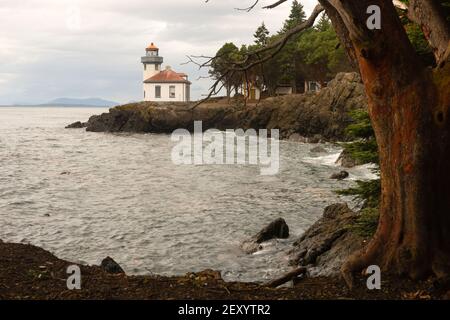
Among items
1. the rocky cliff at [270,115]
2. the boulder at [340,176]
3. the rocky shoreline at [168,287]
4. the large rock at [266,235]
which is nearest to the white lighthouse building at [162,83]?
the rocky cliff at [270,115]

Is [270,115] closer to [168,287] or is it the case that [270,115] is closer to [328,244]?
[328,244]

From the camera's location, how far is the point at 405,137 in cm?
691

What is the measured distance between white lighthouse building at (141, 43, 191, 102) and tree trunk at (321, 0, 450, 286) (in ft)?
320

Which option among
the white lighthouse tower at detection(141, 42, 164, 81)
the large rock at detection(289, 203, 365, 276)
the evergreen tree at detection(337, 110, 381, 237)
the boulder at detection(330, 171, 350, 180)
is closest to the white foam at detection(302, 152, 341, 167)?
the boulder at detection(330, 171, 350, 180)

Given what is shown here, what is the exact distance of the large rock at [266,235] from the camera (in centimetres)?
1631

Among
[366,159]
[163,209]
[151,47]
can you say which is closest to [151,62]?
[151,47]

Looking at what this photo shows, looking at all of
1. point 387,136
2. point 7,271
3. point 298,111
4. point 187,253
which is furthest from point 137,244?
point 298,111

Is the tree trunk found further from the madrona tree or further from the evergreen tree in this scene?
the evergreen tree

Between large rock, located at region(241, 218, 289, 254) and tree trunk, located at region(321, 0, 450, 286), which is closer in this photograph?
tree trunk, located at region(321, 0, 450, 286)

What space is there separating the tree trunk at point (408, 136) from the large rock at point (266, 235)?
9.16 meters

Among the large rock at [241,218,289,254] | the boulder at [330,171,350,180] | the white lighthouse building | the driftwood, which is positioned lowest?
the large rock at [241,218,289,254]

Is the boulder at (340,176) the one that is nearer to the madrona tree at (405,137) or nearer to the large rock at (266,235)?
the large rock at (266,235)

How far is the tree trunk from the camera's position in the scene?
6.74 meters
